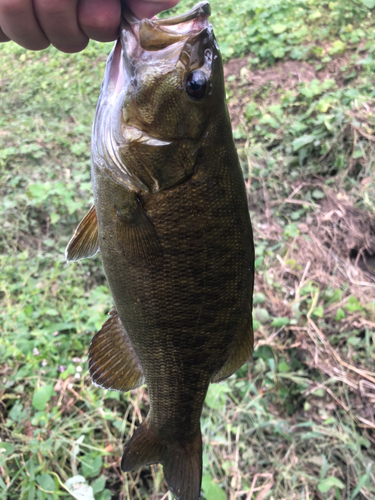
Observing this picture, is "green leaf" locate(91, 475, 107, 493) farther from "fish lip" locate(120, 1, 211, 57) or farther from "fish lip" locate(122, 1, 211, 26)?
"fish lip" locate(122, 1, 211, 26)

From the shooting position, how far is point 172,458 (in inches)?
58.1

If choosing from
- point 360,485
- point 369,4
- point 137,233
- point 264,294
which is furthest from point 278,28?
point 360,485

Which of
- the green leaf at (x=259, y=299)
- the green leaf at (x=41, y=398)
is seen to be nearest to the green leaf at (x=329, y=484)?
the green leaf at (x=259, y=299)

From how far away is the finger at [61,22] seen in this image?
3.83ft

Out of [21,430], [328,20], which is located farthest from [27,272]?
[328,20]

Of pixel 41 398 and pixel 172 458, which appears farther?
pixel 41 398

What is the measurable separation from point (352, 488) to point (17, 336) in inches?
95.9

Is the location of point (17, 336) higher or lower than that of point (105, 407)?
→ higher

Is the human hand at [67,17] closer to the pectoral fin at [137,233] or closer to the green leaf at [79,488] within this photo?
the pectoral fin at [137,233]

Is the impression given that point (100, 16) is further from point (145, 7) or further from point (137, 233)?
point (137, 233)

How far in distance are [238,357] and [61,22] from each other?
1.42 meters

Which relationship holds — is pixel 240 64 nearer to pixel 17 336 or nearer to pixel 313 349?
pixel 313 349

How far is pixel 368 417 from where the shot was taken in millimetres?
2340

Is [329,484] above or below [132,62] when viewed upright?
below
